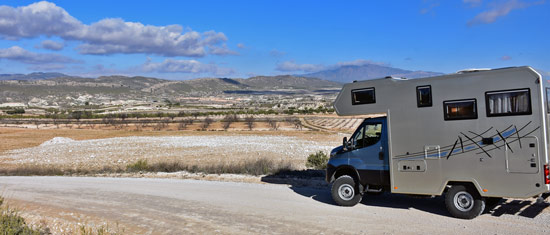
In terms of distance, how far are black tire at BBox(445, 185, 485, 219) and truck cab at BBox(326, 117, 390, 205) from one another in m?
1.64

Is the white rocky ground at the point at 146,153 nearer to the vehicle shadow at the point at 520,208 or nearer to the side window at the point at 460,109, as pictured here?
the vehicle shadow at the point at 520,208

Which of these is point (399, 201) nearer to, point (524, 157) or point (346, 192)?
point (346, 192)

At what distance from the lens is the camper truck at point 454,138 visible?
9.41 m

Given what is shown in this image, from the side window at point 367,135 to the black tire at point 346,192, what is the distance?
0.97 m

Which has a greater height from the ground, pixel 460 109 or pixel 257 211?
pixel 460 109

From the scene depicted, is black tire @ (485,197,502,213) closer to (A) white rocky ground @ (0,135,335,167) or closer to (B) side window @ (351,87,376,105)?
(B) side window @ (351,87,376,105)

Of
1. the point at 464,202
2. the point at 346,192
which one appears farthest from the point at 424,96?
the point at 346,192

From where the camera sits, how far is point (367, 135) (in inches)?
476

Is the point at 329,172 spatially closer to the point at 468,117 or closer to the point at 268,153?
the point at 468,117

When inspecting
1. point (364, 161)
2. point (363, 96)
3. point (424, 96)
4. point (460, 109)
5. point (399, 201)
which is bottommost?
point (399, 201)

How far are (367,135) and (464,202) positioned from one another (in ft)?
9.62

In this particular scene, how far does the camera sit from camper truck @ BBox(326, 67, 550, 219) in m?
9.41

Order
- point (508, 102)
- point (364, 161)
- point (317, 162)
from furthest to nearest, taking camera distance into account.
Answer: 1. point (317, 162)
2. point (364, 161)
3. point (508, 102)

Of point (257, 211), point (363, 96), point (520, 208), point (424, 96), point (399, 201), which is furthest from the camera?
point (399, 201)
